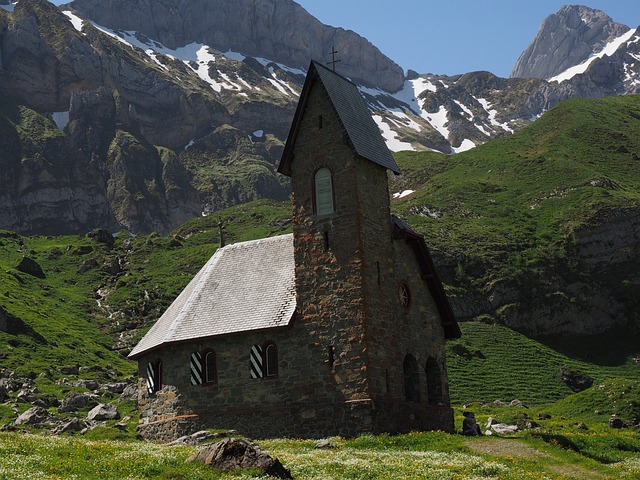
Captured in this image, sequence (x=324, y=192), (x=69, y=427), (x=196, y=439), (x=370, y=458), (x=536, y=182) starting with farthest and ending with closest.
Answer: (x=536, y=182)
(x=69, y=427)
(x=324, y=192)
(x=196, y=439)
(x=370, y=458)

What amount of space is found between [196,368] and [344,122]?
50.4 feet

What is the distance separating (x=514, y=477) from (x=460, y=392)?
52.2m

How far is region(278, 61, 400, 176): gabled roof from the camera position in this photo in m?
46.5

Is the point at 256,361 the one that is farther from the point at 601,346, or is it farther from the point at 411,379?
the point at 601,346

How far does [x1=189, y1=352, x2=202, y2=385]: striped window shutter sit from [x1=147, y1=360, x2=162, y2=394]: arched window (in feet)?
9.34

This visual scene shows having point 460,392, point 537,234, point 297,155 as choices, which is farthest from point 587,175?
point 297,155

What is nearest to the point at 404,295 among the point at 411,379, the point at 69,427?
the point at 411,379

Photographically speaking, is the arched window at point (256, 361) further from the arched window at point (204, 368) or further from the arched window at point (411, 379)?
the arched window at point (411, 379)

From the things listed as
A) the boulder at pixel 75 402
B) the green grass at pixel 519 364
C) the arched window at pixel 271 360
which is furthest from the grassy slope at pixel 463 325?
the arched window at pixel 271 360

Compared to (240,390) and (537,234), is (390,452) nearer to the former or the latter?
(240,390)

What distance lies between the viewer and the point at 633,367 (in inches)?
3661

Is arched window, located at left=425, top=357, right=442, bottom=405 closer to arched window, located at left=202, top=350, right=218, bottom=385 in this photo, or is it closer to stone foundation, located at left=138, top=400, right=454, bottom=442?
stone foundation, located at left=138, top=400, right=454, bottom=442

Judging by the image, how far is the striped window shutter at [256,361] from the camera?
44.7 metres

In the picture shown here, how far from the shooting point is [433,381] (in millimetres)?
49250
